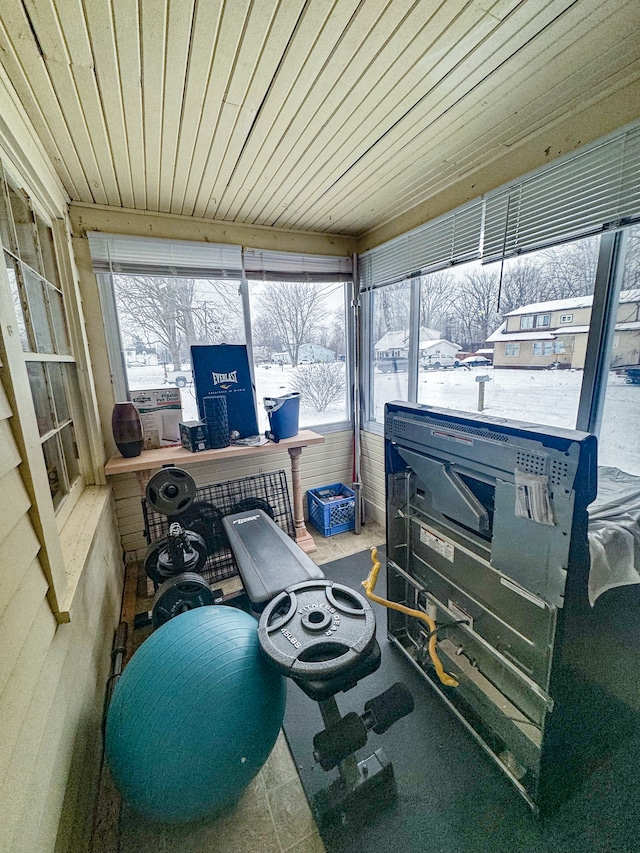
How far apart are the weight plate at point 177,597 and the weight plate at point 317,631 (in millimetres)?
659

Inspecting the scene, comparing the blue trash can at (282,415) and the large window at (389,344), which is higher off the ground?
the large window at (389,344)

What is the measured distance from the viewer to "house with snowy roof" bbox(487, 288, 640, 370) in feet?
5.10

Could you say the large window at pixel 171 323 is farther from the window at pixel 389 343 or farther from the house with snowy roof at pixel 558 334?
the house with snowy roof at pixel 558 334

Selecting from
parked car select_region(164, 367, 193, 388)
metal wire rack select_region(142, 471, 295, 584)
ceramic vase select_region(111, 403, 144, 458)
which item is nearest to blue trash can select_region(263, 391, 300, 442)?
metal wire rack select_region(142, 471, 295, 584)

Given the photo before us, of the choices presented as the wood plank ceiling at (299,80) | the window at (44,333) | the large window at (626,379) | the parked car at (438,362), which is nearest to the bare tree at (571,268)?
the large window at (626,379)

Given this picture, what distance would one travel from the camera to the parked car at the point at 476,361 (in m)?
2.20

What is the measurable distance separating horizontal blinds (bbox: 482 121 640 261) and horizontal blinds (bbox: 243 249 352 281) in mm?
1384

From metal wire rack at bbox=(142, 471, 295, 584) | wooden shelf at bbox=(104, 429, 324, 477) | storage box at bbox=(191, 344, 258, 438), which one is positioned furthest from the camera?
storage box at bbox=(191, 344, 258, 438)

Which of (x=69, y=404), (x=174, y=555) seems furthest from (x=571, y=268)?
(x=69, y=404)

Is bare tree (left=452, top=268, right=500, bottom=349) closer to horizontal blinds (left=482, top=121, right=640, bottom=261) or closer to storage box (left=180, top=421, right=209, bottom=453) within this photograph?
horizontal blinds (left=482, top=121, right=640, bottom=261)

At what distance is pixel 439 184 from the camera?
7.16ft

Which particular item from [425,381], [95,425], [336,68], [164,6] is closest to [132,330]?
[95,425]

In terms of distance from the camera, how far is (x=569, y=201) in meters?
1.63

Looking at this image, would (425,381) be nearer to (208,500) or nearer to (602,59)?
(602,59)
